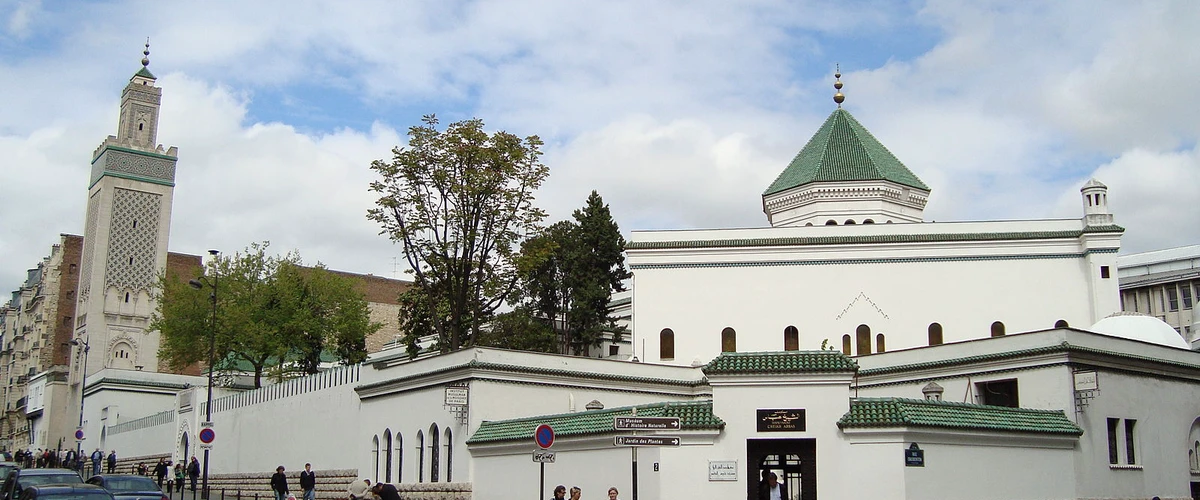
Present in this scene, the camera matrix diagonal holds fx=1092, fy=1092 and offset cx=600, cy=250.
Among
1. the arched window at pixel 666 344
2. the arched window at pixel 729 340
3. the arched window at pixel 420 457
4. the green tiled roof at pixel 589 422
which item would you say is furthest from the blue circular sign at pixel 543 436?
the arched window at pixel 729 340

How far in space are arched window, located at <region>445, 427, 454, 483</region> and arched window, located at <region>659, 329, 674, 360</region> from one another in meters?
11.4

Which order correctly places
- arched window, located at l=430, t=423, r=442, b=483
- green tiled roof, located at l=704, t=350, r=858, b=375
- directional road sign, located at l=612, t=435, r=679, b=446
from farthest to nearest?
arched window, located at l=430, t=423, r=442, b=483, green tiled roof, located at l=704, t=350, r=858, b=375, directional road sign, located at l=612, t=435, r=679, b=446

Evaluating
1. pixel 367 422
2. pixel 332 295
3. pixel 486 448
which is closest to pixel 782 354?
pixel 486 448

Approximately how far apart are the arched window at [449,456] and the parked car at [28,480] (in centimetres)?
907

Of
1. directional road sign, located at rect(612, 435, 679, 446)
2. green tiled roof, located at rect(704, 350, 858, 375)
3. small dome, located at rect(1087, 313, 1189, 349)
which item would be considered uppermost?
small dome, located at rect(1087, 313, 1189, 349)

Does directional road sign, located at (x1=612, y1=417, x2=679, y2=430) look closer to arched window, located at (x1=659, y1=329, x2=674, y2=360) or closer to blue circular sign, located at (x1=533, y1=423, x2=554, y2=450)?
blue circular sign, located at (x1=533, y1=423, x2=554, y2=450)

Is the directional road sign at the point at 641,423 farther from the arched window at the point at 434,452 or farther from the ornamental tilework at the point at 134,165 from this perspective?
the ornamental tilework at the point at 134,165

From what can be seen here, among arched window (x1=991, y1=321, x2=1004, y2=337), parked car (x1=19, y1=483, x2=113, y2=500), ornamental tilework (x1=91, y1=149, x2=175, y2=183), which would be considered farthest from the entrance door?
ornamental tilework (x1=91, y1=149, x2=175, y2=183)

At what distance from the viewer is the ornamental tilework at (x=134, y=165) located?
68.4 metres

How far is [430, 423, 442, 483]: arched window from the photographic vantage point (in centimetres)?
3014

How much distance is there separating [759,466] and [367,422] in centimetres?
1583

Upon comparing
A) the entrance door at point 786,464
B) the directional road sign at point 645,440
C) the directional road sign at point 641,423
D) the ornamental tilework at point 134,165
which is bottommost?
the entrance door at point 786,464

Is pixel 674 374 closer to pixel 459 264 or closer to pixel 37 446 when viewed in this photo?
pixel 459 264

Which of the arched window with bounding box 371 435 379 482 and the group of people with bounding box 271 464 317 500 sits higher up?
the arched window with bounding box 371 435 379 482
